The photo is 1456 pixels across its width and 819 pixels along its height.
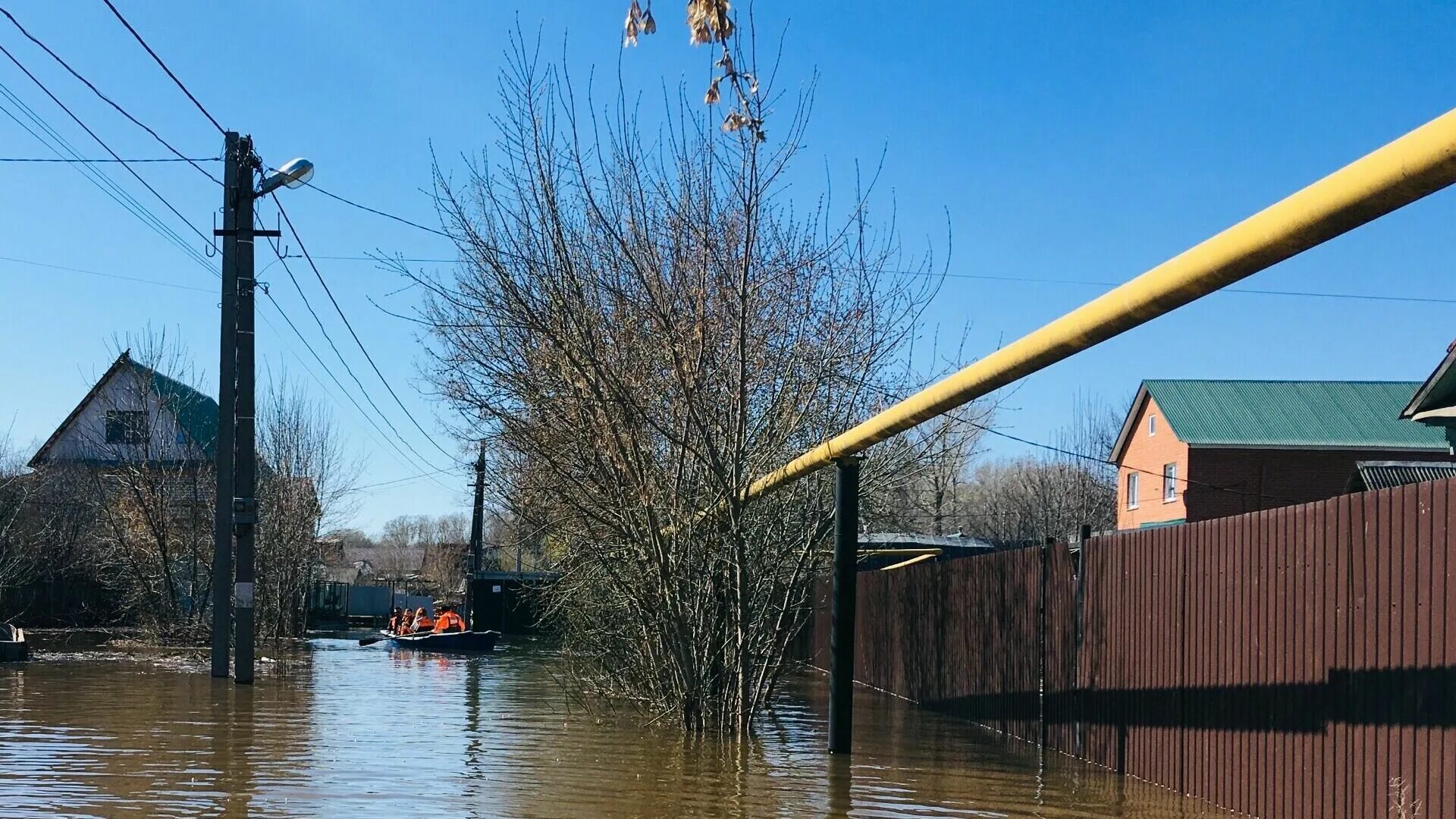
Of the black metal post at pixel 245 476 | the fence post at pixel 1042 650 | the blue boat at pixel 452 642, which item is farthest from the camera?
the blue boat at pixel 452 642

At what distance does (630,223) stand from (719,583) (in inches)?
117

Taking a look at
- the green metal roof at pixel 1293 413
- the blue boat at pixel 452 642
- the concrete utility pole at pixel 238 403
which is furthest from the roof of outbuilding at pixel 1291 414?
the concrete utility pole at pixel 238 403

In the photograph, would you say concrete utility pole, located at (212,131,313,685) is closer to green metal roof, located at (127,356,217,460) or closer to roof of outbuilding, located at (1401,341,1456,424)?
green metal roof, located at (127,356,217,460)

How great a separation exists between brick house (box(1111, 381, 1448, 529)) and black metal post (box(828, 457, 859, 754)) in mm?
31091

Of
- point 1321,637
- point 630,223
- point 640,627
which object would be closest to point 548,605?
point 640,627

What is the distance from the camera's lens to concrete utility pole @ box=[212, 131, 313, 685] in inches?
758

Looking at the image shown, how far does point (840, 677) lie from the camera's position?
1090 cm

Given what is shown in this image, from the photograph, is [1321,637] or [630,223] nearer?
[1321,637]

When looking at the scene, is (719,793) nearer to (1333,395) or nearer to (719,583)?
(719,583)

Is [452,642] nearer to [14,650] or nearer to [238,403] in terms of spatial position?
[14,650]

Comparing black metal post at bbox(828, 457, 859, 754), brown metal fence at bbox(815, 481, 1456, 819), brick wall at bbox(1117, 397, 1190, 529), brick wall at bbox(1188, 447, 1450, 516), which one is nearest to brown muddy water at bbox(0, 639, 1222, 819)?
brown metal fence at bbox(815, 481, 1456, 819)

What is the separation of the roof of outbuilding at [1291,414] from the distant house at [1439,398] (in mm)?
18934

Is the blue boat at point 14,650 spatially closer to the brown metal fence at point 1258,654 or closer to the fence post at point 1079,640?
the brown metal fence at point 1258,654

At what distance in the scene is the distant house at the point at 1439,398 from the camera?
65.5ft
